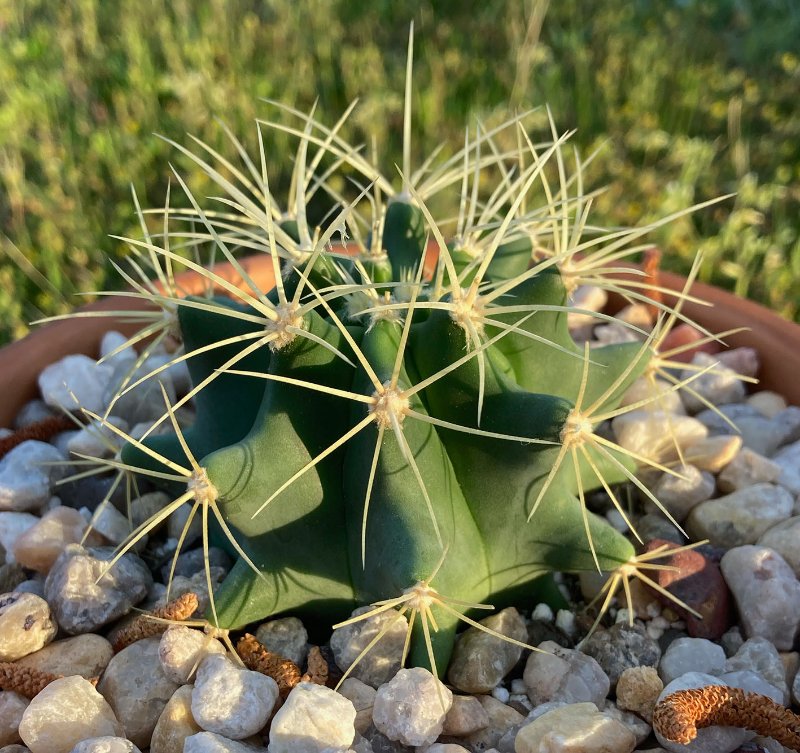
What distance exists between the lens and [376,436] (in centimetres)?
116

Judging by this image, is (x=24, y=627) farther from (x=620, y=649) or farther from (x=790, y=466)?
(x=790, y=466)

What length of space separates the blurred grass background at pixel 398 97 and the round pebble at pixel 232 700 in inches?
62.6

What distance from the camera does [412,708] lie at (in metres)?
1.16

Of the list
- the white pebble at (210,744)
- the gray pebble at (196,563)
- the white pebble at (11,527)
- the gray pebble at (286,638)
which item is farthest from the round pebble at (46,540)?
the white pebble at (210,744)

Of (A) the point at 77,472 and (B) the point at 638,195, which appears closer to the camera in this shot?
(A) the point at 77,472

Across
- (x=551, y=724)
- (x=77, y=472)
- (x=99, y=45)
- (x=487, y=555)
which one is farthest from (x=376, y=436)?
(x=99, y=45)

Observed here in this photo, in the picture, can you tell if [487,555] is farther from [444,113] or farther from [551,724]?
[444,113]

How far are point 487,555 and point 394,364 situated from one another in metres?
0.34

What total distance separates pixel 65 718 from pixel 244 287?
3.64ft

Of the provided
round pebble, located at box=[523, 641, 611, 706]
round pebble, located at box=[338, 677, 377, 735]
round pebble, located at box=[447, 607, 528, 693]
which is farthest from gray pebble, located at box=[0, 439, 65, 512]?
round pebble, located at box=[523, 641, 611, 706]

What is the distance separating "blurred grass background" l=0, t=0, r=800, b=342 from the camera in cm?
270

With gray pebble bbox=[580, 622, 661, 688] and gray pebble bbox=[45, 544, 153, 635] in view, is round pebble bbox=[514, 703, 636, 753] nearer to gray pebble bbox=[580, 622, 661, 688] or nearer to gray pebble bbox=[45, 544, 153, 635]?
gray pebble bbox=[580, 622, 661, 688]

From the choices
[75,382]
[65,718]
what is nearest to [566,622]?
[65,718]

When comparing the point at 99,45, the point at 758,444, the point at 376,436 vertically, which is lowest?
the point at 758,444
